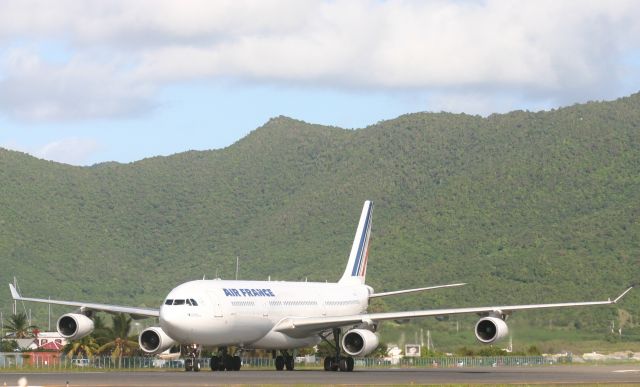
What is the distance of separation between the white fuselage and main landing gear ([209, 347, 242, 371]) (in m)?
0.90

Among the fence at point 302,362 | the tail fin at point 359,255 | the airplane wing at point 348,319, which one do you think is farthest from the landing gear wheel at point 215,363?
the tail fin at point 359,255

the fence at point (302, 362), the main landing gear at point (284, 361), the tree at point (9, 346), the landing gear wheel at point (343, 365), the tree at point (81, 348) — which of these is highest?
the tree at point (9, 346)

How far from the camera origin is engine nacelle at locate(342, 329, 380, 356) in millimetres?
64438

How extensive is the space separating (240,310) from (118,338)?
43.0 meters

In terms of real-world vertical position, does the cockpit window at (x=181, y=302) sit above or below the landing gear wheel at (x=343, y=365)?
above

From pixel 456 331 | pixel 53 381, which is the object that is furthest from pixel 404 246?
pixel 53 381

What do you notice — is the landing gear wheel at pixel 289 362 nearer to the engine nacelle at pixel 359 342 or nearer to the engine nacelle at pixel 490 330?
the engine nacelle at pixel 359 342

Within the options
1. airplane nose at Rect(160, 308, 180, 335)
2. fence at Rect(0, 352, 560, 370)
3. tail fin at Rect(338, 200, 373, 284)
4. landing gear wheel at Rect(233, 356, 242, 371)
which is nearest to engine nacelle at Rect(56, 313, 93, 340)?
airplane nose at Rect(160, 308, 180, 335)

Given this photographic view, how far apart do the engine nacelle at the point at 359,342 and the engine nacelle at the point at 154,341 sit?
339 inches

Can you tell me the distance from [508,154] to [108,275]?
207ft

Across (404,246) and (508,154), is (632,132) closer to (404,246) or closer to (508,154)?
(508,154)

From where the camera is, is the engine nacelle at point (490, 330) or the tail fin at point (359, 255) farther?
the tail fin at point (359, 255)

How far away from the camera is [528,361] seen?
85.4 metres

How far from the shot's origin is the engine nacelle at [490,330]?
207ft
